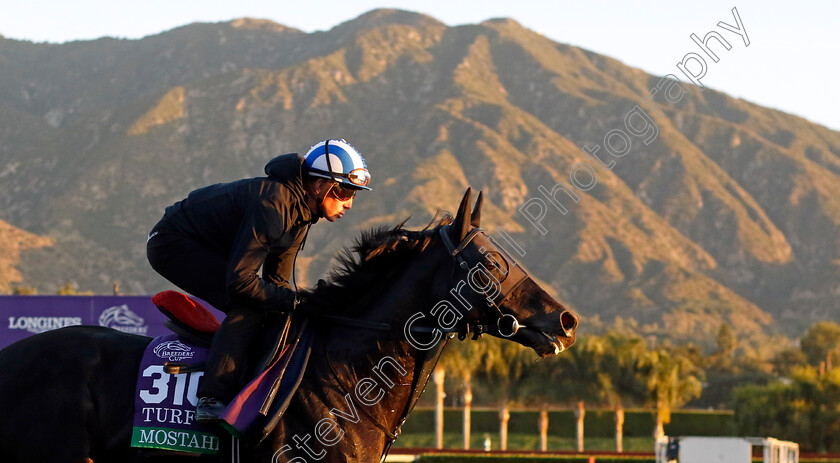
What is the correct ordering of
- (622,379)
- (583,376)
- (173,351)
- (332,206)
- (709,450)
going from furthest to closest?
1. (583,376)
2. (622,379)
3. (709,450)
4. (332,206)
5. (173,351)

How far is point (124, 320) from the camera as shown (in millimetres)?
22141

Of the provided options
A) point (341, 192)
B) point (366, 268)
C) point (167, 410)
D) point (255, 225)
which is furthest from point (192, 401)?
point (341, 192)

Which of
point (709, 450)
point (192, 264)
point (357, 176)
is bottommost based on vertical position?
point (709, 450)

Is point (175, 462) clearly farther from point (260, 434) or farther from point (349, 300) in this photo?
point (349, 300)

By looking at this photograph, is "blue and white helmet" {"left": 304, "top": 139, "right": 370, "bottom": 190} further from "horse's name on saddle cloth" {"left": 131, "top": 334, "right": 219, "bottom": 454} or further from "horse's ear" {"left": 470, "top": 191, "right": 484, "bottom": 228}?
"horse's name on saddle cloth" {"left": 131, "top": 334, "right": 219, "bottom": 454}

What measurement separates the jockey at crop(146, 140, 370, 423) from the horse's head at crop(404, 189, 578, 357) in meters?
0.83

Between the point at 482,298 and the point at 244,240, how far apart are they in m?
1.63

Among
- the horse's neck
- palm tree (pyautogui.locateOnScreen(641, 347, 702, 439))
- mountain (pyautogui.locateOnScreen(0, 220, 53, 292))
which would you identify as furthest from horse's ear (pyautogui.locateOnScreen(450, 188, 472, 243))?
mountain (pyautogui.locateOnScreen(0, 220, 53, 292))

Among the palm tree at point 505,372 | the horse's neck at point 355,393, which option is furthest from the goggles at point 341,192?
the palm tree at point 505,372

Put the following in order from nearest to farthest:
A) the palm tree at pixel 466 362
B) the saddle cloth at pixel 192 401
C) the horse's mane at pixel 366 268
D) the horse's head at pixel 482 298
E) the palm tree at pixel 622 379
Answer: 1. the saddle cloth at pixel 192 401
2. the horse's head at pixel 482 298
3. the horse's mane at pixel 366 268
4. the palm tree at pixel 466 362
5. the palm tree at pixel 622 379

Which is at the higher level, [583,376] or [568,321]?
[583,376]

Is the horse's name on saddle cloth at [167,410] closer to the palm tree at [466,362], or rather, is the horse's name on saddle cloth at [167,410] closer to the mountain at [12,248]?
the palm tree at [466,362]

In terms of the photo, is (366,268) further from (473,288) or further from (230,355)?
(230,355)

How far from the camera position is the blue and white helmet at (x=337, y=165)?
7.22m
